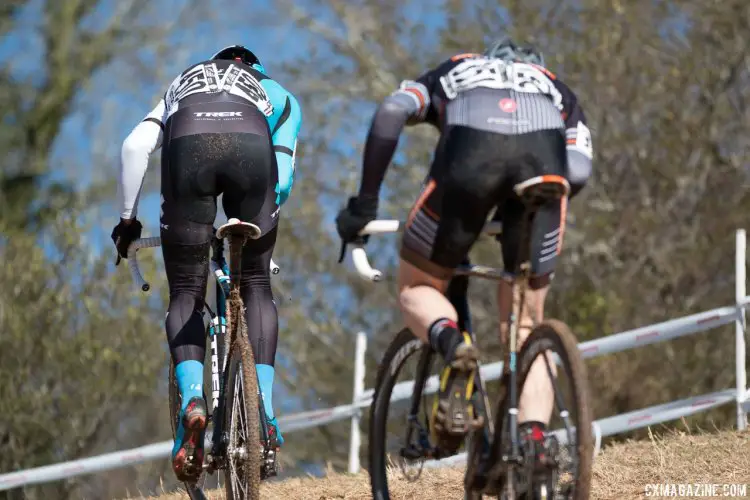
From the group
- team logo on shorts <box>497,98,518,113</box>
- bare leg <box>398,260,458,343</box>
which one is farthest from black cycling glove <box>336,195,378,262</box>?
team logo on shorts <box>497,98,518,113</box>

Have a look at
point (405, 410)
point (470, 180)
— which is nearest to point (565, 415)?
point (470, 180)

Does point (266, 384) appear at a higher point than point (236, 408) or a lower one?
higher

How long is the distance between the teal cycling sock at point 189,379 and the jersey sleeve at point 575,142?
185 centimetres

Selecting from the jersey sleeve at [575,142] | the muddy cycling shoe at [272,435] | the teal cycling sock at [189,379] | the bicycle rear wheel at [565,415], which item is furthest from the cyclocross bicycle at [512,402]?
the teal cycling sock at [189,379]

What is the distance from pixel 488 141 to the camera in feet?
15.1

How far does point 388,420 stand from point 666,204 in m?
14.8

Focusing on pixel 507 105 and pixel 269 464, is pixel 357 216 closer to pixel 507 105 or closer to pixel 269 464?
pixel 507 105

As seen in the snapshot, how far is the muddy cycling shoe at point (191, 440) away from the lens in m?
5.39

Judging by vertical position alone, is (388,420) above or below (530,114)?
below

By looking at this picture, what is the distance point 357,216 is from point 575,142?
0.87m

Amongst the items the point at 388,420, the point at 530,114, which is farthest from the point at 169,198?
the point at 530,114

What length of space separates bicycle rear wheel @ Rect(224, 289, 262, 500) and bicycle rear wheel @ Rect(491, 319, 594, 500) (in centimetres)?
105

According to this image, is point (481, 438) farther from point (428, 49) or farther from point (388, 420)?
point (428, 49)

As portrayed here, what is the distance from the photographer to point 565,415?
4.34 meters
